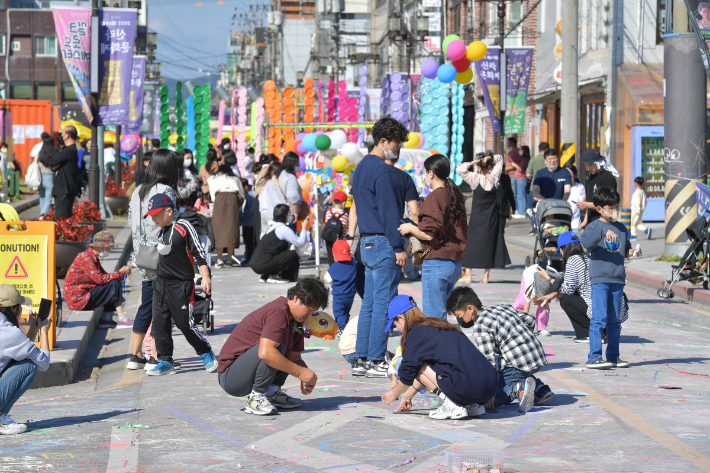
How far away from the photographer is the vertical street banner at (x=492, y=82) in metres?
26.3

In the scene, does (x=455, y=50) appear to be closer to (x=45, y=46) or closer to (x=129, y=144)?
(x=129, y=144)

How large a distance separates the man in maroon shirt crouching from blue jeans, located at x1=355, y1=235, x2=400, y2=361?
43.2 inches

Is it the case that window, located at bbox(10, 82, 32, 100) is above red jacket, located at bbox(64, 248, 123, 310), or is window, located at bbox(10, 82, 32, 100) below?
above

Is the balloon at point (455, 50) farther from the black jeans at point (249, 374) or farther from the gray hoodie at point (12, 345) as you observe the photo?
the gray hoodie at point (12, 345)

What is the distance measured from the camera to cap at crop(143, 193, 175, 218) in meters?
7.82

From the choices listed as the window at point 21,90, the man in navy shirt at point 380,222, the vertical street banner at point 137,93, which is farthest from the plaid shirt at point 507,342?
the window at point 21,90

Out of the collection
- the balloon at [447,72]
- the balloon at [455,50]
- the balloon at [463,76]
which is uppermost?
the balloon at [455,50]

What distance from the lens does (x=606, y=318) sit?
26.7ft

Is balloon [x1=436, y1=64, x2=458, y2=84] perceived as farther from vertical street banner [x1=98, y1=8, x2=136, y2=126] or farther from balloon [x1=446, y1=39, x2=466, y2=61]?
vertical street banner [x1=98, y1=8, x2=136, y2=126]

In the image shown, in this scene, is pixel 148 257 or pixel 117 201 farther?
pixel 117 201

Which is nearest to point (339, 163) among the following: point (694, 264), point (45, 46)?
point (694, 264)

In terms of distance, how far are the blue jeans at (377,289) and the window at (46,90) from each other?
7428 centimetres

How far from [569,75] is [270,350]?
15.0m

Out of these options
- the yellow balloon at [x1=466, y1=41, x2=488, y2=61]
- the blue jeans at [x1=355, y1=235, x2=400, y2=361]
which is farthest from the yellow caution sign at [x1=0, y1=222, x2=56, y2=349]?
the yellow balloon at [x1=466, y1=41, x2=488, y2=61]
